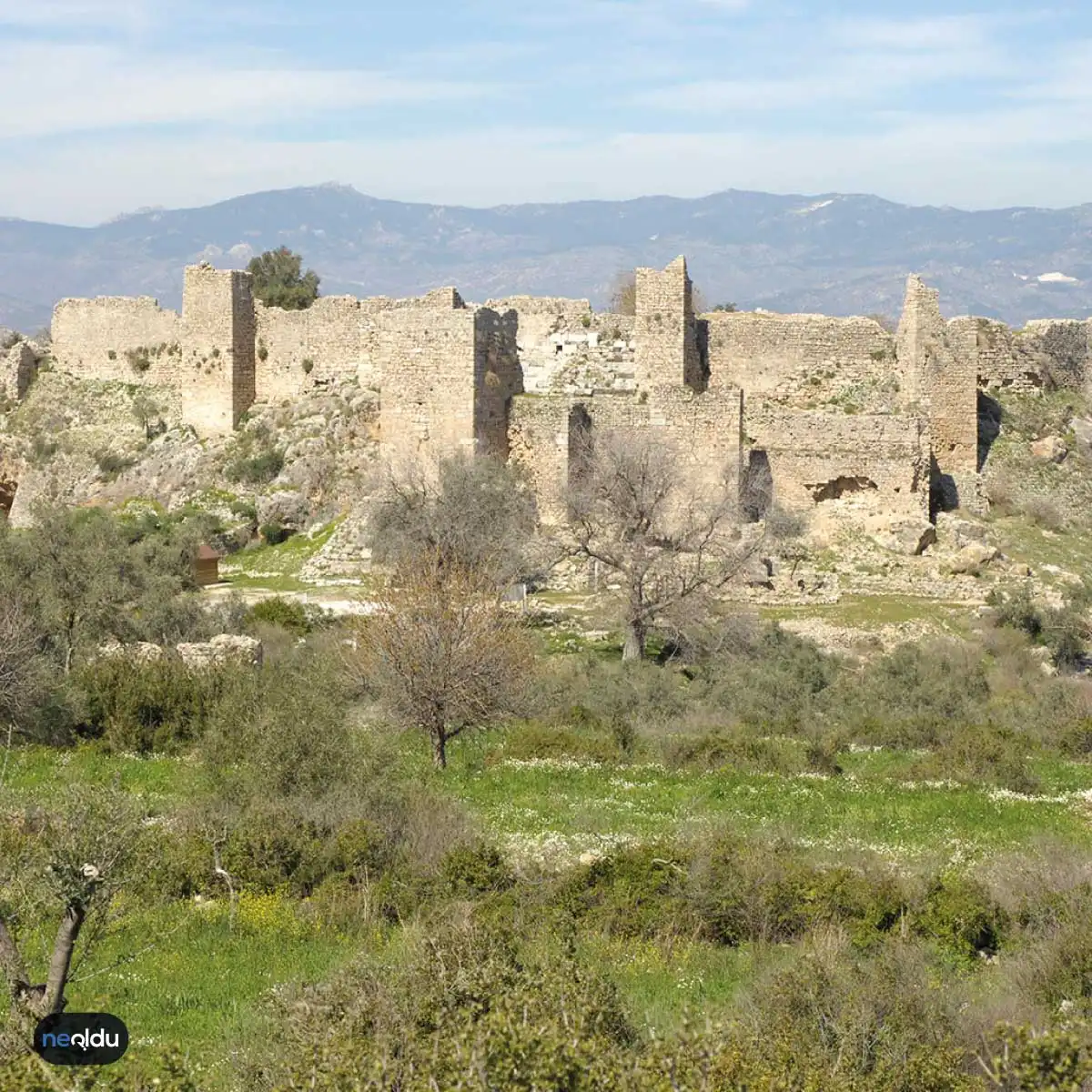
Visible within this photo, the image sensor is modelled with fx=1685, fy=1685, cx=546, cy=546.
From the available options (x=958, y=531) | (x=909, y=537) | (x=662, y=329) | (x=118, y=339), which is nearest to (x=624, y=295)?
(x=662, y=329)

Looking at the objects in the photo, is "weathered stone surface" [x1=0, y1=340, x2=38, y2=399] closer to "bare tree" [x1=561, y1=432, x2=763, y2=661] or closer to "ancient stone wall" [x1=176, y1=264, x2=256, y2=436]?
"ancient stone wall" [x1=176, y1=264, x2=256, y2=436]

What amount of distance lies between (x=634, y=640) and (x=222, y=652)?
7.07 meters

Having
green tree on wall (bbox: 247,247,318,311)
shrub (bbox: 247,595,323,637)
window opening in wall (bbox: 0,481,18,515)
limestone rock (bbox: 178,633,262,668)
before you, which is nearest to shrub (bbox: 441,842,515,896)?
limestone rock (bbox: 178,633,262,668)

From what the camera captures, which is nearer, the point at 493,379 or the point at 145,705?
the point at 145,705

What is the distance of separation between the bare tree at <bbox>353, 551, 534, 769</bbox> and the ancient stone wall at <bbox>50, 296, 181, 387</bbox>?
803 inches

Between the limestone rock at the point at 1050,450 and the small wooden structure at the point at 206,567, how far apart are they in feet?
54.3

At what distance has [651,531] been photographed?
90.6 feet

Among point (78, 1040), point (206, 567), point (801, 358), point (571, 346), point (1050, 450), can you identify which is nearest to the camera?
point (78, 1040)

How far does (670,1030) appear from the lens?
9289 mm

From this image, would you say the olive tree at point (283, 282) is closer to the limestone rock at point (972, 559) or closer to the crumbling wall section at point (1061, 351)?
the limestone rock at point (972, 559)

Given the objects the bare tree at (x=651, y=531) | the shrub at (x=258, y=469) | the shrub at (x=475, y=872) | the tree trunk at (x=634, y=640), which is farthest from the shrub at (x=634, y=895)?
the shrub at (x=258, y=469)

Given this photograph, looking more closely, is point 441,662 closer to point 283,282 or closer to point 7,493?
point 7,493

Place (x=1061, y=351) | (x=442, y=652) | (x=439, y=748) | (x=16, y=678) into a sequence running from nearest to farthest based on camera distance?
1. (x=16, y=678)
2. (x=439, y=748)
3. (x=442, y=652)
4. (x=1061, y=351)

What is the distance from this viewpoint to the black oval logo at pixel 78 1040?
318 inches
